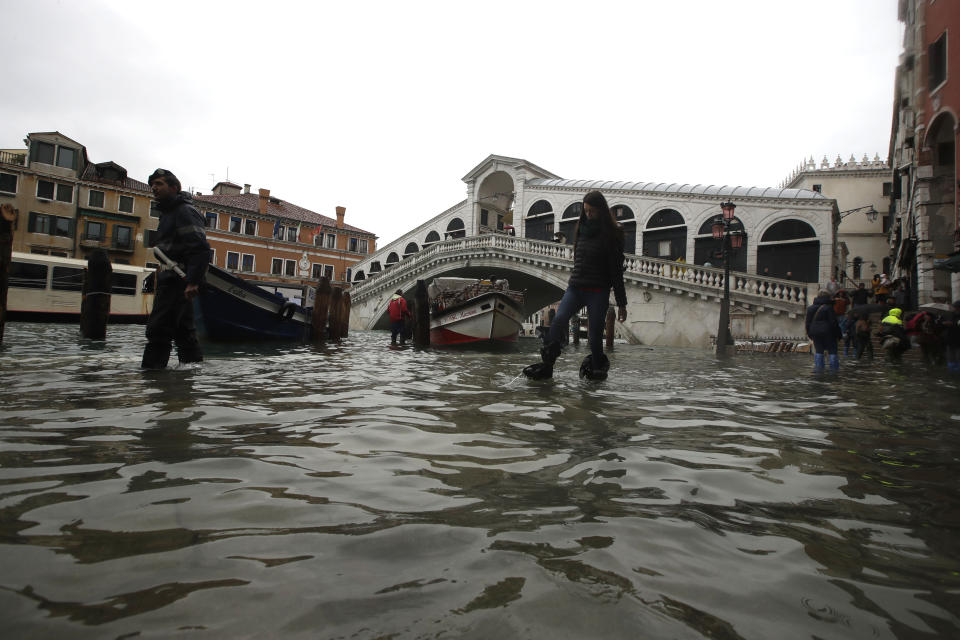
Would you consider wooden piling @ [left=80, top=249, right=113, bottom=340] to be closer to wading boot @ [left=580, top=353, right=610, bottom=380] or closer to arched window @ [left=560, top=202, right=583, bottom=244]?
wading boot @ [left=580, top=353, right=610, bottom=380]

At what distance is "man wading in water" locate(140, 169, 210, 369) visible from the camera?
15.9ft

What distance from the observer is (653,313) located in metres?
19.1

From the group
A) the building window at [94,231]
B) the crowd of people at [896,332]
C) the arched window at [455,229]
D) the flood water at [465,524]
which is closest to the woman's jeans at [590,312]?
the flood water at [465,524]

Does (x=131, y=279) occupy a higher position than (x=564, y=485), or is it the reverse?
(x=131, y=279)

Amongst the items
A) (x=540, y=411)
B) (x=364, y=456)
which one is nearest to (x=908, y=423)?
(x=540, y=411)

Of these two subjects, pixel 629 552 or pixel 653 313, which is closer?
pixel 629 552

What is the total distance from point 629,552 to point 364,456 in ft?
3.88

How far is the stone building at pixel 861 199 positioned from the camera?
3856 cm

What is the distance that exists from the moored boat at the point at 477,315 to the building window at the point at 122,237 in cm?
2742

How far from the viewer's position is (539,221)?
3147cm

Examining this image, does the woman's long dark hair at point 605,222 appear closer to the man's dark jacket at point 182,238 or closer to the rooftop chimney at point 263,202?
the man's dark jacket at point 182,238

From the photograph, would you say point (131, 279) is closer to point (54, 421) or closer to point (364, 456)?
point (54, 421)

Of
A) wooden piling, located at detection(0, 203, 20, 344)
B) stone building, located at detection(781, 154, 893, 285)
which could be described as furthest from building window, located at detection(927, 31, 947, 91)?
stone building, located at detection(781, 154, 893, 285)

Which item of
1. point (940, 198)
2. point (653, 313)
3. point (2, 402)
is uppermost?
point (940, 198)
